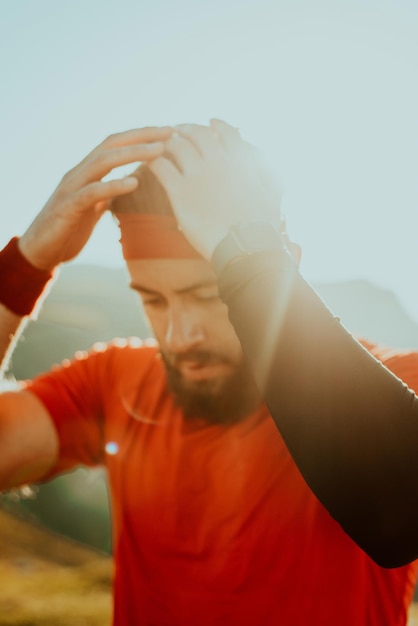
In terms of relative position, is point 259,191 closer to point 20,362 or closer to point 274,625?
point 274,625

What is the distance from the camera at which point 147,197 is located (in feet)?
8.39

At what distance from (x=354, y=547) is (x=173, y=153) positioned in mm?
1437

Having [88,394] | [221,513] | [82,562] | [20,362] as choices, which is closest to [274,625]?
[221,513]

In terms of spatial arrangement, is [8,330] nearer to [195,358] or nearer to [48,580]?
[195,358]

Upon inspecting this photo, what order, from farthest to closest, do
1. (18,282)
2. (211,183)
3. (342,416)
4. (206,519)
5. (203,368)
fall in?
(203,368) → (18,282) → (206,519) → (211,183) → (342,416)

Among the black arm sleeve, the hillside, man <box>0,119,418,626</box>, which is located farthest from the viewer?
the hillside

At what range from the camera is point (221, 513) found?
2170mm

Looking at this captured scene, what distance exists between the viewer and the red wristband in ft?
7.82

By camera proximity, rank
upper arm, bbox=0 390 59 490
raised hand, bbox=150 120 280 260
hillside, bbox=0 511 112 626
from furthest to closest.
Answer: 1. hillside, bbox=0 511 112 626
2. upper arm, bbox=0 390 59 490
3. raised hand, bbox=150 120 280 260

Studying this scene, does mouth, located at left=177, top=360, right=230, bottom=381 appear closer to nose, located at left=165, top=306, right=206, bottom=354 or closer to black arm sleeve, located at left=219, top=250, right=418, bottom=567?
nose, located at left=165, top=306, right=206, bottom=354

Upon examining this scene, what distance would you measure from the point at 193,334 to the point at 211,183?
1.00m

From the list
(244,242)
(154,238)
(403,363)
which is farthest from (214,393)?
(244,242)

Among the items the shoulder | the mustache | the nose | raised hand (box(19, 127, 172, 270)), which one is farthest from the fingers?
the shoulder

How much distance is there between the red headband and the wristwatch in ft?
3.42
